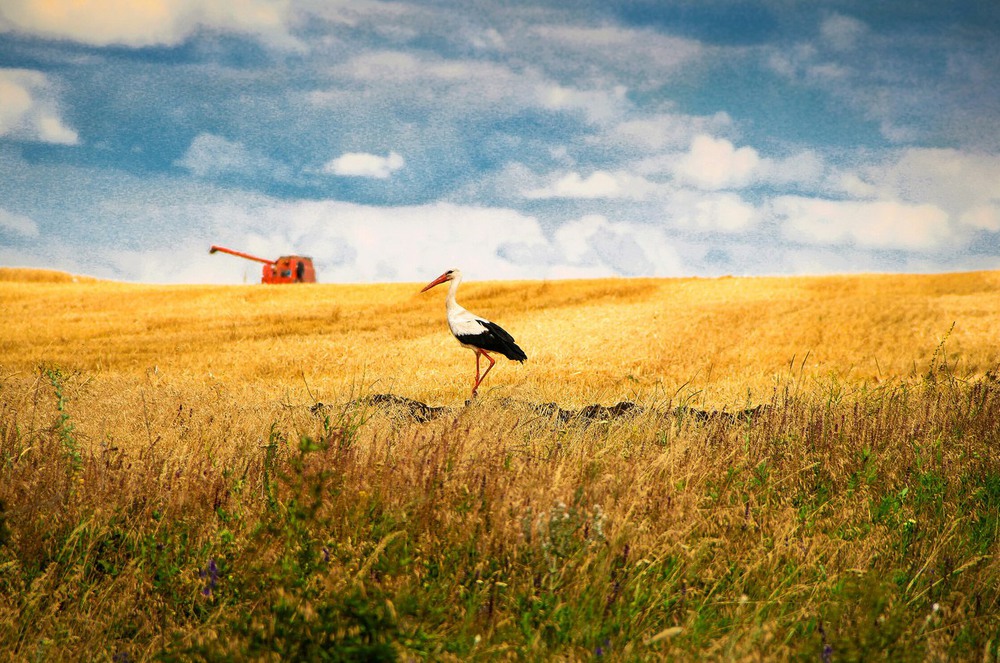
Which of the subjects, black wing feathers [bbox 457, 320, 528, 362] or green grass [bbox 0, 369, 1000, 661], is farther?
black wing feathers [bbox 457, 320, 528, 362]

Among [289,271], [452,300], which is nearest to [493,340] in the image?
[452,300]

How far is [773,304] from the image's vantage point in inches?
983

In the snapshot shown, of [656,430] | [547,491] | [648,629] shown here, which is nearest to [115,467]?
[547,491]

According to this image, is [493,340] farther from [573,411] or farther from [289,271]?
[289,271]

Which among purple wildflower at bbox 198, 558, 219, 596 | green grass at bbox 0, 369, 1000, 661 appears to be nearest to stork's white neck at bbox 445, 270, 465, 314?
green grass at bbox 0, 369, 1000, 661

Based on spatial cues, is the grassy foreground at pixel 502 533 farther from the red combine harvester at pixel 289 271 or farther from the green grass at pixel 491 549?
the red combine harvester at pixel 289 271

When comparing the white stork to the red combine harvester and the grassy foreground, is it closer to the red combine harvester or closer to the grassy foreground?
the grassy foreground

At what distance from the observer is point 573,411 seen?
7.96m

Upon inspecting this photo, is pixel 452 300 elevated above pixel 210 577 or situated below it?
above

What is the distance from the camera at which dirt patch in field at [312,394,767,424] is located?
23.0 ft

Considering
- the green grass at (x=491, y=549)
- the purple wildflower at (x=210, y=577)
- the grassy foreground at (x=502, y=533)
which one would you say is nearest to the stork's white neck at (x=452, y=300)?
the grassy foreground at (x=502, y=533)

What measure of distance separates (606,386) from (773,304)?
13600 millimetres

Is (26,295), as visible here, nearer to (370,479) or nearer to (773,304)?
(773,304)

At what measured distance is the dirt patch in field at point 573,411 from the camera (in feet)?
23.0
